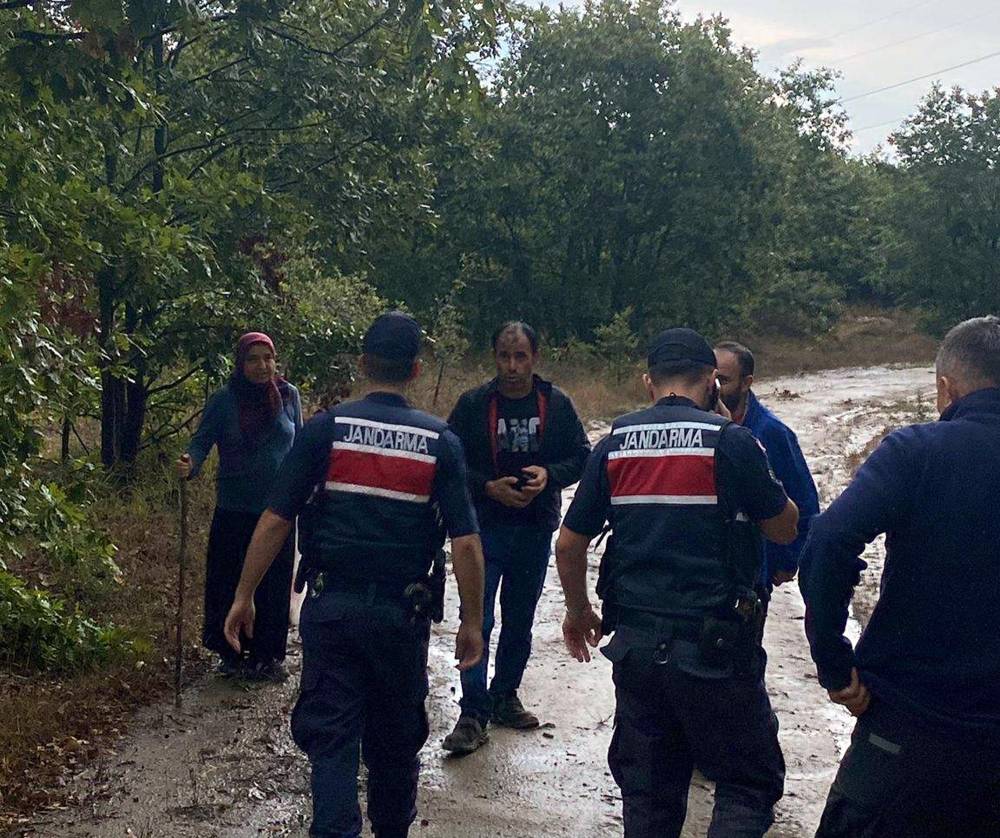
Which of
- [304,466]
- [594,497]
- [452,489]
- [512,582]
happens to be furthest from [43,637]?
[594,497]

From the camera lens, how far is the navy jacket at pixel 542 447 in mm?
5773

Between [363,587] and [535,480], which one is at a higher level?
[535,480]

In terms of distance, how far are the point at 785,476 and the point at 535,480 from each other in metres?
1.14

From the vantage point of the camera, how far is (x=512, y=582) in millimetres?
5863

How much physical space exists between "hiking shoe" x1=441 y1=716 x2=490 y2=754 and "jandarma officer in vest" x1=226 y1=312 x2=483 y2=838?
4.34 ft

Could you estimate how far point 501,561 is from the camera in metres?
5.84

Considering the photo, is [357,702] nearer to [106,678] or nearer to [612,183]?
[106,678]

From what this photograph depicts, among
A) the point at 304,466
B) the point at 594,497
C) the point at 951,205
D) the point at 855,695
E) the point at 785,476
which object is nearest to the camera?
the point at 855,695

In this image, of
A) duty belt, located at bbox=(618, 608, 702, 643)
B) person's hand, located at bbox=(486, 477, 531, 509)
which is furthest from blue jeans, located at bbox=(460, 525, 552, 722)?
duty belt, located at bbox=(618, 608, 702, 643)

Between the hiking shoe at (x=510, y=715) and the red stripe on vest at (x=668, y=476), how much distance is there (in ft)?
7.97

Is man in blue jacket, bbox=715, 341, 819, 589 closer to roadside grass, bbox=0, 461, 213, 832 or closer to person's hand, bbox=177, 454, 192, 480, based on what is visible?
person's hand, bbox=177, 454, 192, 480

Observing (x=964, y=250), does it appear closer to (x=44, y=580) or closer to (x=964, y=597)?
(x=44, y=580)

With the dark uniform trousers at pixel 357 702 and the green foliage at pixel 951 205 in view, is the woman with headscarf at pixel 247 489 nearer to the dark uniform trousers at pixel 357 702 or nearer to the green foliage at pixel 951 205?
the dark uniform trousers at pixel 357 702

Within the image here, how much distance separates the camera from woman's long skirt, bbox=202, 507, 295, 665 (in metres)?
6.68
